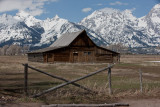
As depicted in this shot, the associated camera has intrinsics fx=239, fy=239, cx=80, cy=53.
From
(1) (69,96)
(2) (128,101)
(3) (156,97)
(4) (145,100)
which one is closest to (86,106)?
(1) (69,96)

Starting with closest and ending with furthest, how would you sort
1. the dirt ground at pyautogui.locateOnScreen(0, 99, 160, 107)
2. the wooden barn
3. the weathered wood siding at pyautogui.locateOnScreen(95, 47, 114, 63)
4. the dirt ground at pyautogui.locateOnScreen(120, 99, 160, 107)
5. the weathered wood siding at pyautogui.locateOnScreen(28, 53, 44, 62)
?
the dirt ground at pyautogui.locateOnScreen(0, 99, 160, 107) → the dirt ground at pyautogui.locateOnScreen(120, 99, 160, 107) → the wooden barn → the weathered wood siding at pyautogui.locateOnScreen(28, 53, 44, 62) → the weathered wood siding at pyautogui.locateOnScreen(95, 47, 114, 63)

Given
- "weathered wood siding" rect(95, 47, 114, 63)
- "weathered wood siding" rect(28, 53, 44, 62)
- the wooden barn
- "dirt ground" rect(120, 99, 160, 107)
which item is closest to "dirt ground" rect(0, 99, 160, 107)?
"dirt ground" rect(120, 99, 160, 107)

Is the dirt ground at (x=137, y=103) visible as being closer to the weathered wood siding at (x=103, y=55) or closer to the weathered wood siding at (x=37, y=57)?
the weathered wood siding at (x=37, y=57)

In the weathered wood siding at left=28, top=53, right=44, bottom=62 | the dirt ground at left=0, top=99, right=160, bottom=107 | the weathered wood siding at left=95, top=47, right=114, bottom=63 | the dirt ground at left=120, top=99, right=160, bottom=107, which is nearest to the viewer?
the dirt ground at left=0, top=99, right=160, bottom=107

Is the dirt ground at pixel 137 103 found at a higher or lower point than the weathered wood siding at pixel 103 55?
lower

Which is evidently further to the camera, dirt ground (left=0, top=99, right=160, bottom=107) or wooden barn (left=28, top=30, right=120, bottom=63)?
wooden barn (left=28, top=30, right=120, bottom=63)

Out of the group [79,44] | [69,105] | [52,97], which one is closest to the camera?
[69,105]

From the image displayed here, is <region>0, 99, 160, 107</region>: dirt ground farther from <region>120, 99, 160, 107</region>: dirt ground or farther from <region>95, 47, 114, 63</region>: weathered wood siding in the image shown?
<region>95, 47, 114, 63</region>: weathered wood siding

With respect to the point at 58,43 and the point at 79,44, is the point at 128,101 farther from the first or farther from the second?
the point at 58,43

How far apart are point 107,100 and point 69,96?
1.84 meters

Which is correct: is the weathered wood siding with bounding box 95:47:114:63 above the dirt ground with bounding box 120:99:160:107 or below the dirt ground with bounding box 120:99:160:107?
above

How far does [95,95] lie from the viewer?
1198cm

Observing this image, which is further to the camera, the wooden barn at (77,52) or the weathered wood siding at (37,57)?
the weathered wood siding at (37,57)

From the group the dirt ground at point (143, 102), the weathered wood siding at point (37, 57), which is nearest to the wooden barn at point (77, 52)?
the weathered wood siding at point (37, 57)
